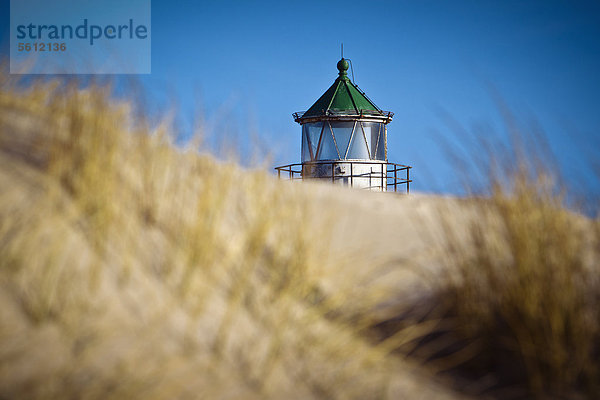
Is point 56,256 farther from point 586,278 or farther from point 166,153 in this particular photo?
point 586,278

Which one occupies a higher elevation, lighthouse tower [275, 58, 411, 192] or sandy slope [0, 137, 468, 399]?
lighthouse tower [275, 58, 411, 192]

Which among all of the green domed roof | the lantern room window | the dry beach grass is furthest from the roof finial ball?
the dry beach grass

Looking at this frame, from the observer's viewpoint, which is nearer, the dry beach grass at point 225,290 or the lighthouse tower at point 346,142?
the dry beach grass at point 225,290

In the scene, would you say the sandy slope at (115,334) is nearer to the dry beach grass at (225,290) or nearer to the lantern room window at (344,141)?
the dry beach grass at (225,290)

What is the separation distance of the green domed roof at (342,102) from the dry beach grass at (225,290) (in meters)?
13.3

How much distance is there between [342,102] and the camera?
1658cm

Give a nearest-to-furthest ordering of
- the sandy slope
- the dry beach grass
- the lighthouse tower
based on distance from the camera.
A: the sandy slope
the dry beach grass
the lighthouse tower

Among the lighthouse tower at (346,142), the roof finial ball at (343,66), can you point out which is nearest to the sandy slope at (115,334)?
the lighthouse tower at (346,142)

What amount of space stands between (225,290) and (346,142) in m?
13.9

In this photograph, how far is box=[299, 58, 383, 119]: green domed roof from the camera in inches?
640

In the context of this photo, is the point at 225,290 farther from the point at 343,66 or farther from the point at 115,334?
the point at 343,66

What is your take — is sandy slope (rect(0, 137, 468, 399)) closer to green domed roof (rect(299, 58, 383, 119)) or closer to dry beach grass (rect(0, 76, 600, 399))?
dry beach grass (rect(0, 76, 600, 399))

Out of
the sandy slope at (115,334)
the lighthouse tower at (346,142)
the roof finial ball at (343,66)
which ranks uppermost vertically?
the roof finial ball at (343,66)

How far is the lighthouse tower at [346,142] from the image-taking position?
15.8 meters
